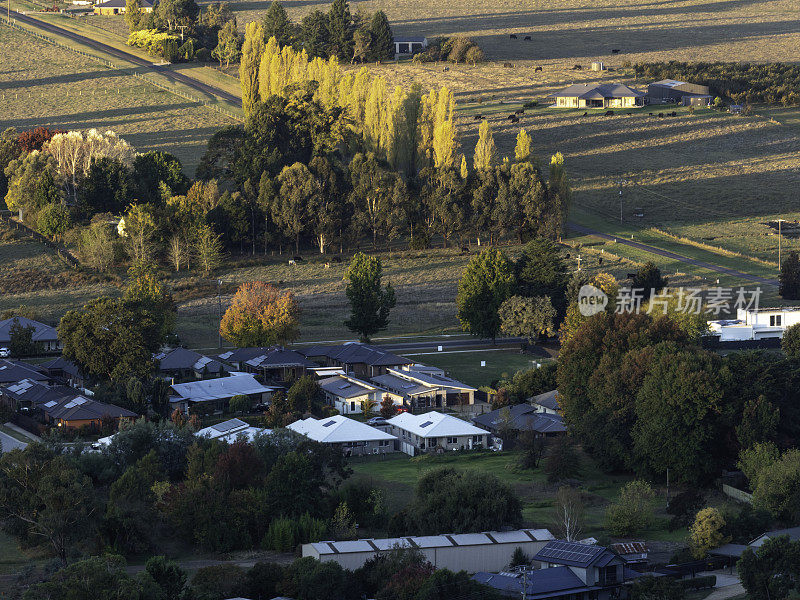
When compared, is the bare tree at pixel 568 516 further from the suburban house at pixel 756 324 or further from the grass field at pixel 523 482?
the suburban house at pixel 756 324

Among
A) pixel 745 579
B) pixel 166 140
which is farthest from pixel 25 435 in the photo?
pixel 166 140

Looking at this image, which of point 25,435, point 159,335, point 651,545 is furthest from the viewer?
point 159,335

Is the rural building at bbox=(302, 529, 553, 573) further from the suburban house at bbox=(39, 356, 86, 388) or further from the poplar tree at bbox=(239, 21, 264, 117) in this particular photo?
the poplar tree at bbox=(239, 21, 264, 117)

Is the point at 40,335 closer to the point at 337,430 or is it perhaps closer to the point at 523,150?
the point at 337,430

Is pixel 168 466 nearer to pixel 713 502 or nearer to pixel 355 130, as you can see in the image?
pixel 713 502

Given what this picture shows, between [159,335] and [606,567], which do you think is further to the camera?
[159,335]

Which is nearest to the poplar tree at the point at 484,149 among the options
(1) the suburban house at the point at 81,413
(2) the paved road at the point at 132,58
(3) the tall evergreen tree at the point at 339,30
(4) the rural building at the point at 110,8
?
(1) the suburban house at the point at 81,413
